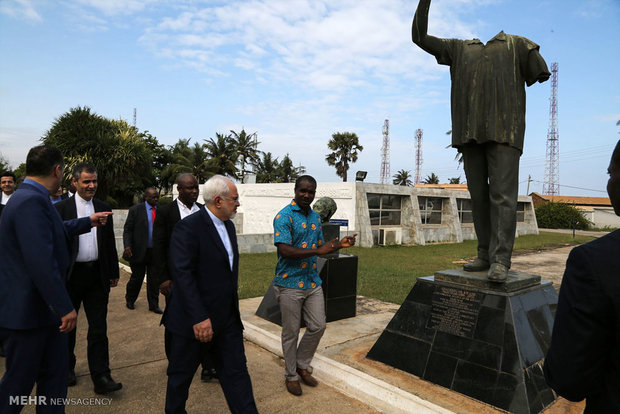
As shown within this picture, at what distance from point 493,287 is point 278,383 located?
2.18 metres

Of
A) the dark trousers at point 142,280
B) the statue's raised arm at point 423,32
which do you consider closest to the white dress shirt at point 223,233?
the statue's raised arm at point 423,32

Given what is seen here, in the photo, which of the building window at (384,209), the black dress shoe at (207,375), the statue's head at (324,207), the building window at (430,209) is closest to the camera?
the black dress shoe at (207,375)

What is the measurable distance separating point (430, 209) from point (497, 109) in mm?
18270

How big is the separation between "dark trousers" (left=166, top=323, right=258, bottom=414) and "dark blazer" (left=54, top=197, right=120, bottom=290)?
139cm

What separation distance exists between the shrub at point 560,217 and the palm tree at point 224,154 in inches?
1242

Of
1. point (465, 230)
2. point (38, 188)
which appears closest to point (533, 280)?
point (38, 188)

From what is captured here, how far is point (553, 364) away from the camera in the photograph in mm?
1299

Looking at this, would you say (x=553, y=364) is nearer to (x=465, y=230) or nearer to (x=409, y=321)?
(x=409, y=321)

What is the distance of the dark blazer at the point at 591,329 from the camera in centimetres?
116

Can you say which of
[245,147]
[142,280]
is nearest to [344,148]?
[245,147]

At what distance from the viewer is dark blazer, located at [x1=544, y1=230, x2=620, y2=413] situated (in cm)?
116

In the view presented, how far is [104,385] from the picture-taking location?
3.25 metres

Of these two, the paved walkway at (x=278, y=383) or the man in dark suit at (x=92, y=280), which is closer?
the paved walkway at (x=278, y=383)

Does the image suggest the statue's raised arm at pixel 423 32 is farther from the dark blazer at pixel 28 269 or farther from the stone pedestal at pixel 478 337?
the dark blazer at pixel 28 269
